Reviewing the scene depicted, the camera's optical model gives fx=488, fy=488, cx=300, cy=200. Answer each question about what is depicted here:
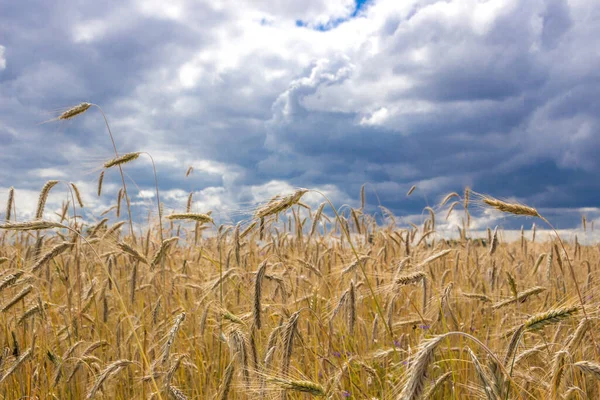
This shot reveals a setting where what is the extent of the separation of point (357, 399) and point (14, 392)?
8.95 ft

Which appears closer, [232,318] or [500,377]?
[500,377]

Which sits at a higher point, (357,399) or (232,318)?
(232,318)

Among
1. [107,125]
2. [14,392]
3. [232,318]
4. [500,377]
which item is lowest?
[14,392]

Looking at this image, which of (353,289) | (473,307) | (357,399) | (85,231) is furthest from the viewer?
(85,231)

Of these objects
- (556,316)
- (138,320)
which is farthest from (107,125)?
(556,316)

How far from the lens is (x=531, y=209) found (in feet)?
8.30

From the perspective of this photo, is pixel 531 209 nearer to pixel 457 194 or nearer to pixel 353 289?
pixel 353 289

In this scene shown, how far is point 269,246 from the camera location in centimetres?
642

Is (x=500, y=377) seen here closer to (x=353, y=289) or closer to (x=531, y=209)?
(x=531, y=209)

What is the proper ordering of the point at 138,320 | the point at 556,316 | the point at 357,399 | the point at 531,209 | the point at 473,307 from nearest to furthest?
the point at 556,316 < the point at 531,209 < the point at 357,399 < the point at 138,320 < the point at 473,307

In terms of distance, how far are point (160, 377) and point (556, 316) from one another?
2.53m

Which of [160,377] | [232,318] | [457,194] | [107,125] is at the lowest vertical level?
[160,377]

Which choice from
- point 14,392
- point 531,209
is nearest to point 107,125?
point 14,392

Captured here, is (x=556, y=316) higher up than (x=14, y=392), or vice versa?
(x=556, y=316)
